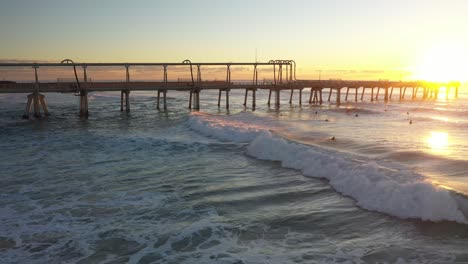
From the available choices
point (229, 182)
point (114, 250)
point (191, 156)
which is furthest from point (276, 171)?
point (114, 250)

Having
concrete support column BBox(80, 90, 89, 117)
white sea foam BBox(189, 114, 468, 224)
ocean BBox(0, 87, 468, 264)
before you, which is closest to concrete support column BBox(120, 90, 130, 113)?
concrete support column BBox(80, 90, 89, 117)

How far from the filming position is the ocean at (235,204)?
963cm

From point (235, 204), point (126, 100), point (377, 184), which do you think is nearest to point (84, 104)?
point (126, 100)

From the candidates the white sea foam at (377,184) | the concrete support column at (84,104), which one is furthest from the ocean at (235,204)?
the concrete support column at (84,104)

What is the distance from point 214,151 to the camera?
24547mm

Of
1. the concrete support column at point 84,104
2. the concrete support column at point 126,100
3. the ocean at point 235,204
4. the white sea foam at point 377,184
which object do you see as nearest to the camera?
the ocean at point 235,204

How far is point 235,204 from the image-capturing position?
44.0 feet

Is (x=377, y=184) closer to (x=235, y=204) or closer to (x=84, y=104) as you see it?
(x=235, y=204)

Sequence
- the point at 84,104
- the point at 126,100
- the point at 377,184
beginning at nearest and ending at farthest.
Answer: the point at 377,184
the point at 84,104
the point at 126,100

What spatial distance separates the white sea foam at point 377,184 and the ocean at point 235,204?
48mm

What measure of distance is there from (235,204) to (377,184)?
5.08 metres

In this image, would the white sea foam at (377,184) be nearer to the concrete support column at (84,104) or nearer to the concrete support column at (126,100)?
the concrete support column at (84,104)

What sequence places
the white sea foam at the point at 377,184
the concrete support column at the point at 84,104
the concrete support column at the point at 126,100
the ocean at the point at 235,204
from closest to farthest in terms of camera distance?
1. the ocean at the point at 235,204
2. the white sea foam at the point at 377,184
3. the concrete support column at the point at 84,104
4. the concrete support column at the point at 126,100

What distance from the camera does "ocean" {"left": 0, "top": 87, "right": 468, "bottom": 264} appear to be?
9.63 meters
